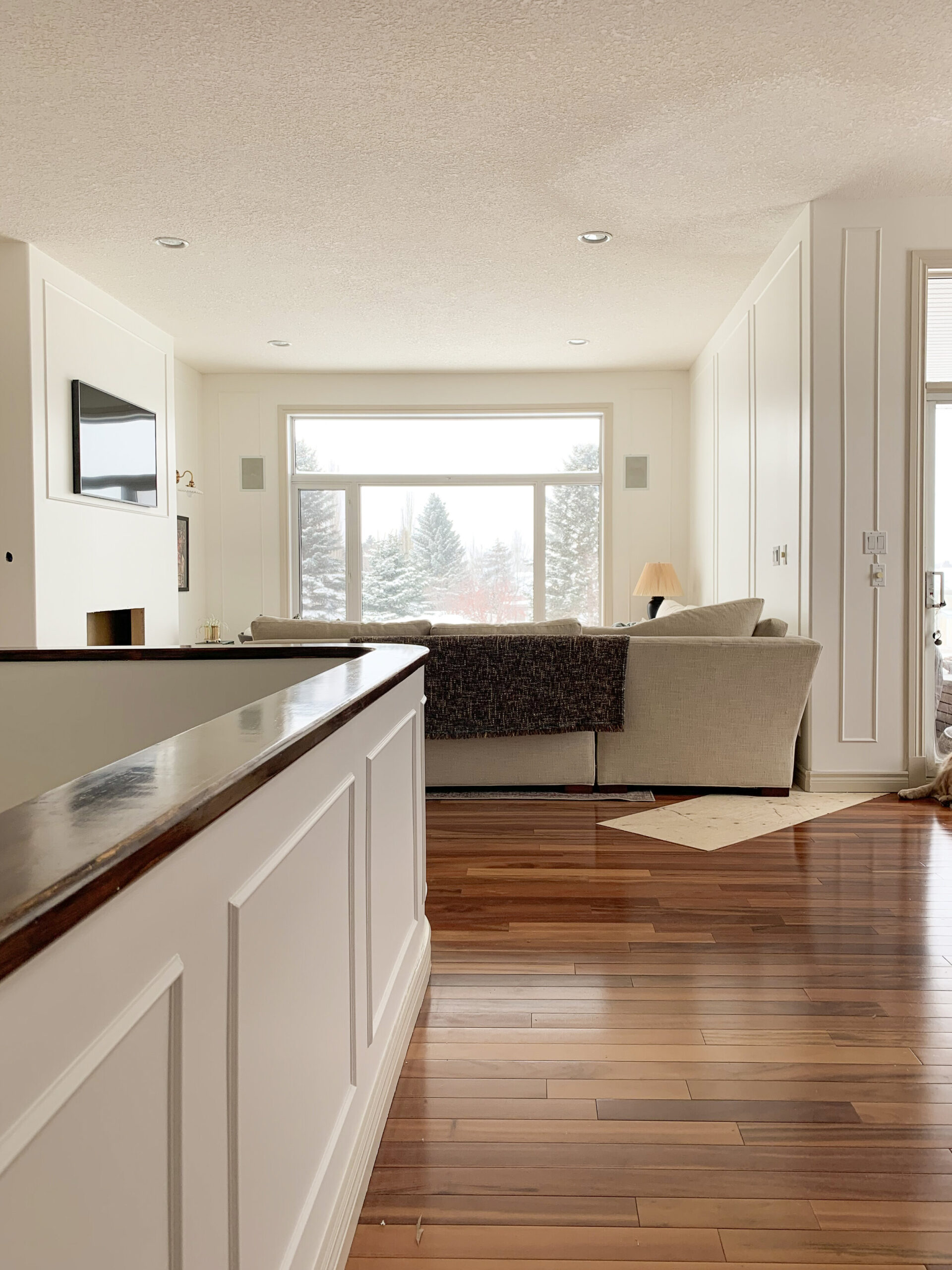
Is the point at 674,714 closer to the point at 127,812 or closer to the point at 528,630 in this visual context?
the point at 528,630

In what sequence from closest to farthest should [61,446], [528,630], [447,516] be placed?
[528,630]
[61,446]
[447,516]

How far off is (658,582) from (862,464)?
319 centimetres

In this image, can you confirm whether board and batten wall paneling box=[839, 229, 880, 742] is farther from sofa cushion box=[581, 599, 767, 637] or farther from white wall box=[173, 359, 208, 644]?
white wall box=[173, 359, 208, 644]

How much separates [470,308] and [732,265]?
66.6 inches

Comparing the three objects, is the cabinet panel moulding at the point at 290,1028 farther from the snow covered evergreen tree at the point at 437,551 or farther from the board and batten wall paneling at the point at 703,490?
the snow covered evergreen tree at the point at 437,551

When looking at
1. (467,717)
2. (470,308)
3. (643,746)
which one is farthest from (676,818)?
(470,308)

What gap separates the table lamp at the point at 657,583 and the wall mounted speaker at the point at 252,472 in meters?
3.32

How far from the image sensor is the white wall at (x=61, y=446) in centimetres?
498

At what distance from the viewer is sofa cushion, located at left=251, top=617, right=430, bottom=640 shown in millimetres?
4254

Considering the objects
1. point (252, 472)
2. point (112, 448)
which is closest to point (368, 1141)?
point (112, 448)

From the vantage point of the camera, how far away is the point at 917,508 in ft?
14.3

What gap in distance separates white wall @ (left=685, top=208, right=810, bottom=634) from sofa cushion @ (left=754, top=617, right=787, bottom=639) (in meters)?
0.17

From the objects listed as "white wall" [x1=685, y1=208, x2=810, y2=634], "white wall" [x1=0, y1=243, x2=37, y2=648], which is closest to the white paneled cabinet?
"white wall" [x1=685, y1=208, x2=810, y2=634]

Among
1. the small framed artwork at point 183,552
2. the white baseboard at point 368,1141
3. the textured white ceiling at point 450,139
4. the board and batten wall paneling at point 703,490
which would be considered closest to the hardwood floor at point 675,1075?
the white baseboard at point 368,1141
